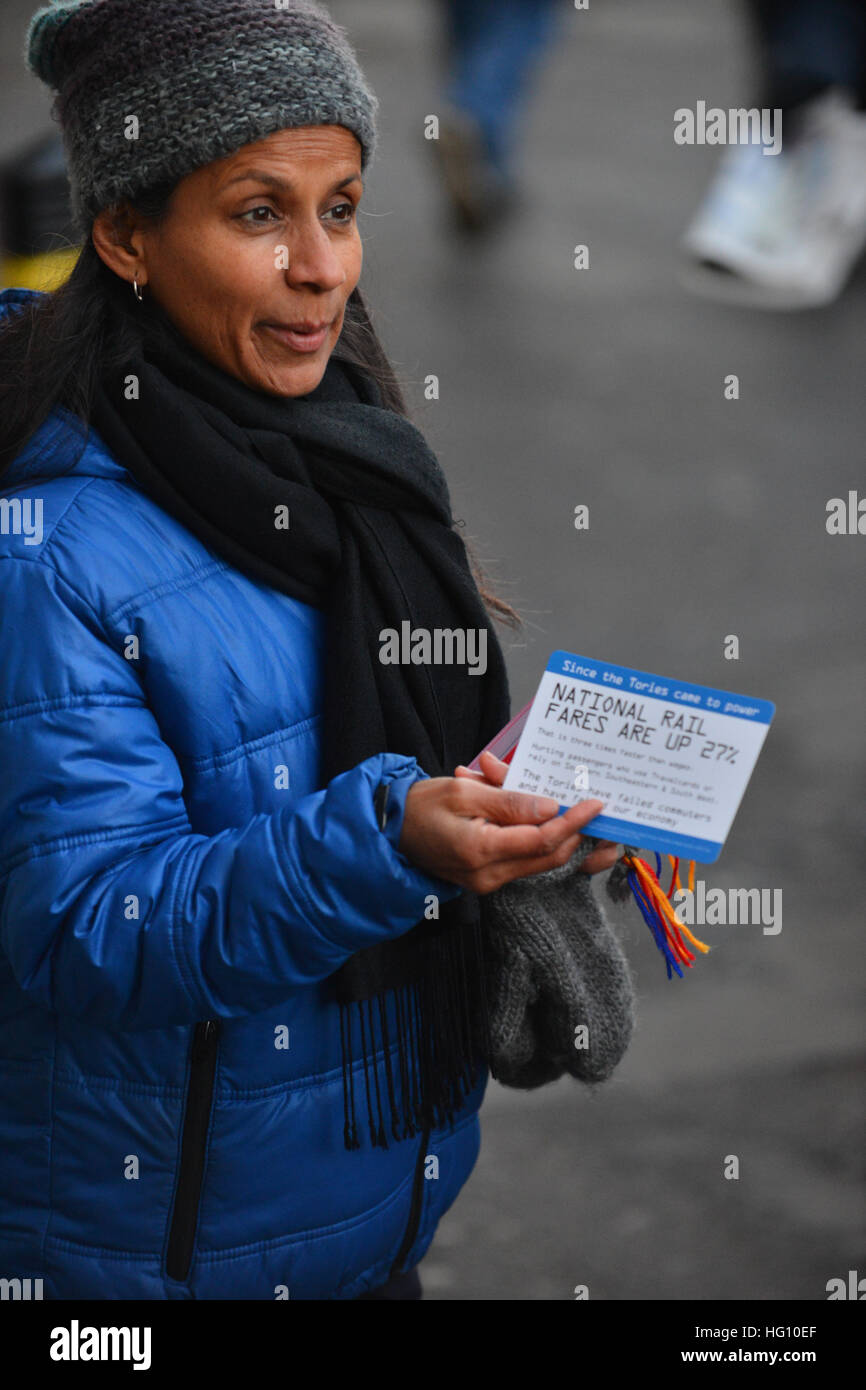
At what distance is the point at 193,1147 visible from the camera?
2.22 metres

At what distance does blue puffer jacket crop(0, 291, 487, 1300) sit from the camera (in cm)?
195

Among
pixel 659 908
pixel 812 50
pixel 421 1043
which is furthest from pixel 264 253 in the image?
pixel 812 50

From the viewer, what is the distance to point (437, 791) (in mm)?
1922

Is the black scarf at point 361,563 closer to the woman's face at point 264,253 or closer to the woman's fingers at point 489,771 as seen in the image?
the woman's face at point 264,253

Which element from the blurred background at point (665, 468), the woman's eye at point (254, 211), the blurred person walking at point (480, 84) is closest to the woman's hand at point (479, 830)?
the woman's eye at point (254, 211)

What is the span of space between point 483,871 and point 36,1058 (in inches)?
27.2

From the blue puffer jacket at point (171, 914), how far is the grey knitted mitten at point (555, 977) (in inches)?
8.8

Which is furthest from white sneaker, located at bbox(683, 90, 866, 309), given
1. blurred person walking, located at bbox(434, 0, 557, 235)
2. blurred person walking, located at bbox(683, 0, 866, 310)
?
blurred person walking, located at bbox(434, 0, 557, 235)

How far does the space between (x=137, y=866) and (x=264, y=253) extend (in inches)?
Result: 30.8

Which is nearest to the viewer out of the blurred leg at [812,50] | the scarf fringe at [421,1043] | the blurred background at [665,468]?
the scarf fringe at [421,1043]

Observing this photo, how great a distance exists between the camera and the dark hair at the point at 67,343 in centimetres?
220

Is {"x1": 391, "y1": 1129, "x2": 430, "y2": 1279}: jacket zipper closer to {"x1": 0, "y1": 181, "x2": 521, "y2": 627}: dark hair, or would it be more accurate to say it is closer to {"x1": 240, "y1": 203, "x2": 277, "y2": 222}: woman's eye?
{"x1": 0, "y1": 181, "x2": 521, "y2": 627}: dark hair

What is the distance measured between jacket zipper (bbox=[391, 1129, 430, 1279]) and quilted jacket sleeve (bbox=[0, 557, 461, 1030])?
1.81ft

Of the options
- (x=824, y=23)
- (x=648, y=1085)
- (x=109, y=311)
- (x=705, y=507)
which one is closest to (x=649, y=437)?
(x=705, y=507)
